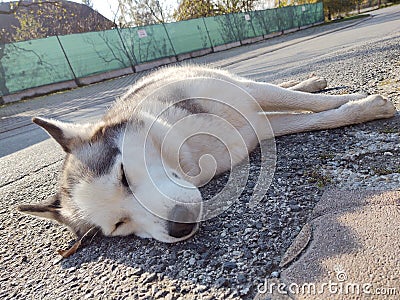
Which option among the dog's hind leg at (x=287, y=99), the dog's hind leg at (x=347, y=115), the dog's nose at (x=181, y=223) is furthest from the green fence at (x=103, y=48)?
the dog's nose at (x=181, y=223)

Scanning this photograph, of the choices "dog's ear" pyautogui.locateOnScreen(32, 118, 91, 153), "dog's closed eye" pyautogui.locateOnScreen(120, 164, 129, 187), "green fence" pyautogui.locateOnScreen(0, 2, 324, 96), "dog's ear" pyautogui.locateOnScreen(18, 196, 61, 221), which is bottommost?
"dog's ear" pyautogui.locateOnScreen(18, 196, 61, 221)

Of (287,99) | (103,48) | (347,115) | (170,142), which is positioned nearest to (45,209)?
(170,142)

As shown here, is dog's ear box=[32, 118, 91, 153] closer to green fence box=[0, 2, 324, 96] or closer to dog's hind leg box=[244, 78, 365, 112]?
dog's hind leg box=[244, 78, 365, 112]

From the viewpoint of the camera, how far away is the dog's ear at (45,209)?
5.93ft

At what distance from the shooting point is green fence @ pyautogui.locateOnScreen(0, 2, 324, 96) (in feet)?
43.5

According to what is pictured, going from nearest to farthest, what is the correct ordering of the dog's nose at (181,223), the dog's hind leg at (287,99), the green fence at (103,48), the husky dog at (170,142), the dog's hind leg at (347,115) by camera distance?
the dog's nose at (181,223)
the husky dog at (170,142)
the dog's hind leg at (347,115)
the dog's hind leg at (287,99)
the green fence at (103,48)

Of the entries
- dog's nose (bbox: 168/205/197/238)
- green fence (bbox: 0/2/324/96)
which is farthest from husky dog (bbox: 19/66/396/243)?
green fence (bbox: 0/2/324/96)

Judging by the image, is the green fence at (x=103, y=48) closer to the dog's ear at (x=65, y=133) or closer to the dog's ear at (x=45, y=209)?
the dog's ear at (x=65, y=133)

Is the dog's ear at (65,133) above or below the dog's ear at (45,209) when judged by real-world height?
above

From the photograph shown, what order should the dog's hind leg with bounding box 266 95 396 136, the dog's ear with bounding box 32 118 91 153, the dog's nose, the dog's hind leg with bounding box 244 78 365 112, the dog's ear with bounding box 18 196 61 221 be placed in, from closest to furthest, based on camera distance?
the dog's nose, the dog's ear with bounding box 18 196 61 221, the dog's ear with bounding box 32 118 91 153, the dog's hind leg with bounding box 266 95 396 136, the dog's hind leg with bounding box 244 78 365 112

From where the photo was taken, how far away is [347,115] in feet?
7.25

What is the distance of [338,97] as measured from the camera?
241cm

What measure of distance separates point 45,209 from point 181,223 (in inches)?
35.7

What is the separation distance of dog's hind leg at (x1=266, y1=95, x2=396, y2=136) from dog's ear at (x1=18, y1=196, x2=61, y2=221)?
1.64 meters
